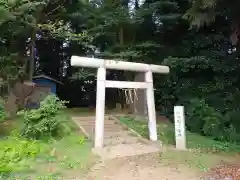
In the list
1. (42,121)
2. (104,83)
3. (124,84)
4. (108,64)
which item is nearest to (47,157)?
(42,121)

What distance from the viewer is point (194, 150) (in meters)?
9.70

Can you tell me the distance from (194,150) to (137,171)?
9.88ft

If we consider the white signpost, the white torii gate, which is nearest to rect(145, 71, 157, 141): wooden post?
the white torii gate

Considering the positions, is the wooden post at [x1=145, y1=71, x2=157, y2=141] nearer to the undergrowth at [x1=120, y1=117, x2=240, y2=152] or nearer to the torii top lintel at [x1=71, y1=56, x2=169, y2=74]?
the torii top lintel at [x1=71, y1=56, x2=169, y2=74]

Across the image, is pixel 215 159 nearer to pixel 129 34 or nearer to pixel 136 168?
pixel 136 168

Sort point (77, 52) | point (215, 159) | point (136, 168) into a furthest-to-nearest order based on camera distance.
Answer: point (77, 52) < point (215, 159) < point (136, 168)

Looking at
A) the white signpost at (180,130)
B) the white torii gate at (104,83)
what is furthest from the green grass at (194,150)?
the white torii gate at (104,83)

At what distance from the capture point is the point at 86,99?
22906mm

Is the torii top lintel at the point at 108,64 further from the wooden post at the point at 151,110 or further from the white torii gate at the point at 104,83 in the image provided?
the wooden post at the point at 151,110

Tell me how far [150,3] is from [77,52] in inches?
291

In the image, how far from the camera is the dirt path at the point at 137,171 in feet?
22.7

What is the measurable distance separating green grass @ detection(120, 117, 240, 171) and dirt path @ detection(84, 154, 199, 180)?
44 centimetres

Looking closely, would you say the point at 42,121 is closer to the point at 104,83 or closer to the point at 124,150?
the point at 104,83

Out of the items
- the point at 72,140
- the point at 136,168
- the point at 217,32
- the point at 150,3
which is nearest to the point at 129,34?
the point at 150,3
